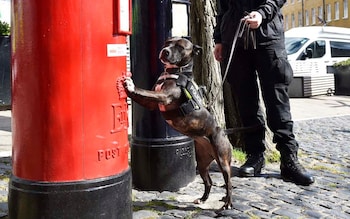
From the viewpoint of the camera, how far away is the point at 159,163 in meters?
4.30

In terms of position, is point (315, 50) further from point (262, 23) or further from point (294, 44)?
point (262, 23)

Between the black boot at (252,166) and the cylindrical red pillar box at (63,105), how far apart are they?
2.02 m

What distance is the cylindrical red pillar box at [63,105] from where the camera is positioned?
2756 mm

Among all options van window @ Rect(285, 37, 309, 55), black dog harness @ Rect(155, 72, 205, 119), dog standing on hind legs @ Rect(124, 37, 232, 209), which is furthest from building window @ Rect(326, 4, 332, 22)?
black dog harness @ Rect(155, 72, 205, 119)

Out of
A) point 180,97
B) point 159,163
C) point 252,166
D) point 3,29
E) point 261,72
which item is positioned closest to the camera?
point 180,97

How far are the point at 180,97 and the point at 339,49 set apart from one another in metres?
18.8

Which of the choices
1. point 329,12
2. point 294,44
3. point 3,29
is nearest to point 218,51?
point 3,29

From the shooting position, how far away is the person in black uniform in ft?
14.3

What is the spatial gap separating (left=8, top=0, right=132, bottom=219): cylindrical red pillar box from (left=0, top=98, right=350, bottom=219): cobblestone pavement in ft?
2.99

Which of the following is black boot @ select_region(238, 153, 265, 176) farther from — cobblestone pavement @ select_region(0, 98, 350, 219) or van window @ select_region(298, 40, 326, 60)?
van window @ select_region(298, 40, 326, 60)

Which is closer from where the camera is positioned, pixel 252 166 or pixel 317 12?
pixel 252 166


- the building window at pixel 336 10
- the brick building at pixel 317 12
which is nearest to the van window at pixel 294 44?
the brick building at pixel 317 12

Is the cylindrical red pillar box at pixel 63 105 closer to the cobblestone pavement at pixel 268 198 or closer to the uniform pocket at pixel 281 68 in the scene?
the cobblestone pavement at pixel 268 198

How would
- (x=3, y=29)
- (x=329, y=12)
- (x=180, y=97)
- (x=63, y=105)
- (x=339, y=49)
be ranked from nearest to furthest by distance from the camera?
1. (x=63, y=105)
2. (x=180, y=97)
3. (x=3, y=29)
4. (x=339, y=49)
5. (x=329, y=12)
